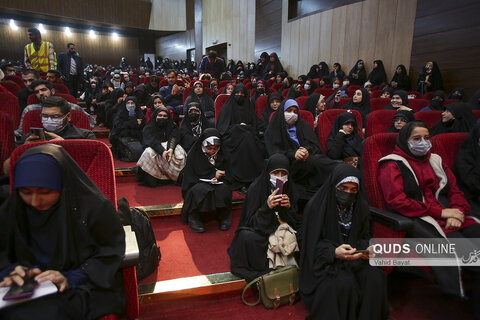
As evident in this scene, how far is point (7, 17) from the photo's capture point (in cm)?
1330

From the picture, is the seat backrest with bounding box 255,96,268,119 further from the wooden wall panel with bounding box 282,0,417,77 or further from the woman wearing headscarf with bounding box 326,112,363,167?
the wooden wall panel with bounding box 282,0,417,77

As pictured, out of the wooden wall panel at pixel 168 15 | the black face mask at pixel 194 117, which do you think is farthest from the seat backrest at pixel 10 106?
the wooden wall panel at pixel 168 15

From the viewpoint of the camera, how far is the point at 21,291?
3.08 ft

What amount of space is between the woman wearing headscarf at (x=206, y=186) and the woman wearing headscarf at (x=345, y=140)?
1084 millimetres

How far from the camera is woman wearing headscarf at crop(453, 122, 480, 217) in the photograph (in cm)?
192

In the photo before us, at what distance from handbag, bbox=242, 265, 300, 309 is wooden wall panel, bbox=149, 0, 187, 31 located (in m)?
17.2

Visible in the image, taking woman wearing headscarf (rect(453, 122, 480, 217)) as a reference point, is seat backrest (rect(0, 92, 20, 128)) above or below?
above

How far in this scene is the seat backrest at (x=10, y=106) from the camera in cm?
284

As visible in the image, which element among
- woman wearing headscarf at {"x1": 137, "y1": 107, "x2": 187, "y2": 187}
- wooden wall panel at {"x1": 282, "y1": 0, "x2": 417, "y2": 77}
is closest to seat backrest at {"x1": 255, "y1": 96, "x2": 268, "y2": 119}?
woman wearing headscarf at {"x1": 137, "y1": 107, "x2": 187, "y2": 187}

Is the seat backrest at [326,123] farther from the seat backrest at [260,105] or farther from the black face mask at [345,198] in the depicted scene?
the black face mask at [345,198]

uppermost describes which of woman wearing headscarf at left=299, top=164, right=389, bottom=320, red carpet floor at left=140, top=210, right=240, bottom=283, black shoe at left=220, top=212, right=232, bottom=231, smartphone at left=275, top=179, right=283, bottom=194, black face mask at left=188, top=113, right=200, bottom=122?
black face mask at left=188, top=113, right=200, bottom=122

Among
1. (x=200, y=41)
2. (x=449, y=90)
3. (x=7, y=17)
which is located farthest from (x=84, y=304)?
(x=7, y=17)

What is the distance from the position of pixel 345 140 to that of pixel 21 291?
266cm

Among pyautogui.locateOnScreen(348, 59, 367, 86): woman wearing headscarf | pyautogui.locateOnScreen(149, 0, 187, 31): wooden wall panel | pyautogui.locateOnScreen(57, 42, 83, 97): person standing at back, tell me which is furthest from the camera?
pyautogui.locateOnScreen(149, 0, 187, 31): wooden wall panel
